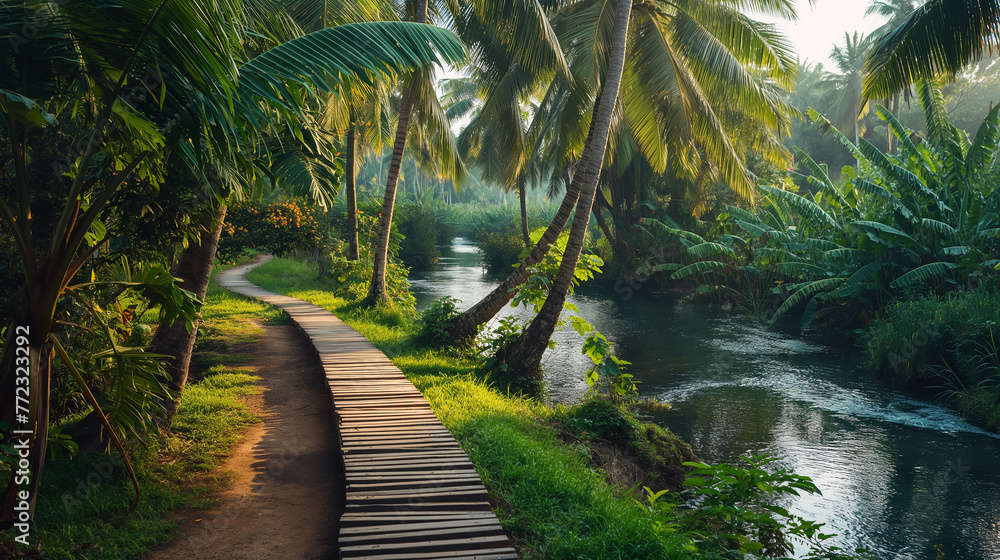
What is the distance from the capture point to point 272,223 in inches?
388

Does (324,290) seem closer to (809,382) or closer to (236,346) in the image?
(236,346)

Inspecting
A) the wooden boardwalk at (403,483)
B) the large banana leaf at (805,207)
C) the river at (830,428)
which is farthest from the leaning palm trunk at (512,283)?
the large banana leaf at (805,207)

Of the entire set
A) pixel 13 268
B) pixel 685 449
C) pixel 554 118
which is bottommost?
pixel 685 449

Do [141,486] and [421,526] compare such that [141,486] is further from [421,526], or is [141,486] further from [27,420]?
[421,526]

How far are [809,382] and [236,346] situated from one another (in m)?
9.42

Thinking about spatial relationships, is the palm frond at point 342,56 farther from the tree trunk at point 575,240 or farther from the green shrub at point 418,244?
the green shrub at point 418,244

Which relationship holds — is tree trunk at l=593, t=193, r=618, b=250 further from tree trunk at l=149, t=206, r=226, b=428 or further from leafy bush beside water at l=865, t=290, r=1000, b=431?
A: tree trunk at l=149, t=206, r=226, b=428

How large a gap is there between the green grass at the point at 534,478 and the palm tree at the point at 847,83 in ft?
122

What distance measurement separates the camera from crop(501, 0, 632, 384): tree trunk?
7328 millimetres

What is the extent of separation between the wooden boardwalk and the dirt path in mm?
324

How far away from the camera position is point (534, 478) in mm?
4418

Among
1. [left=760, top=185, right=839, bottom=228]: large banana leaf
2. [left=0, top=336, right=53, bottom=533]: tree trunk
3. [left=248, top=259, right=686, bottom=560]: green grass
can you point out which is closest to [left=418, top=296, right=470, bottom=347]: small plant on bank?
[left=248, top=259, right=686, bottom=560]: green grass

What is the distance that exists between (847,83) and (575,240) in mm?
38840

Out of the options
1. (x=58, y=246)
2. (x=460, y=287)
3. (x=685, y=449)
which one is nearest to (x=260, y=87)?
(x=58, y=246)
